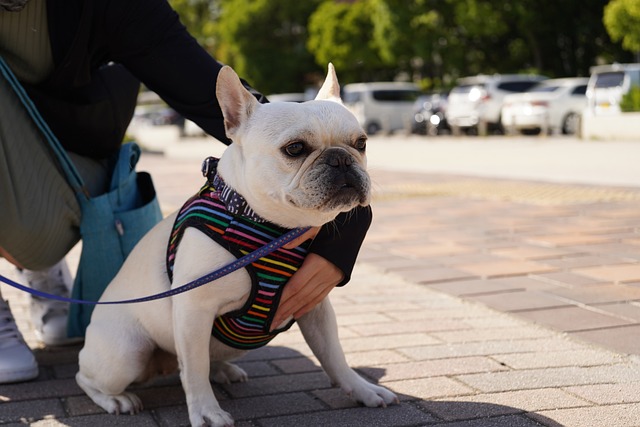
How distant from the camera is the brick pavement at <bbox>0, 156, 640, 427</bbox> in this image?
2.80 metres

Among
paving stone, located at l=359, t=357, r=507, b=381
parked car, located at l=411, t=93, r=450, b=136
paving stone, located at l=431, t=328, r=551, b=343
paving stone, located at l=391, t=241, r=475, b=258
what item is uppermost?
paving stone, located at l=359, t=357, r=507, b=381

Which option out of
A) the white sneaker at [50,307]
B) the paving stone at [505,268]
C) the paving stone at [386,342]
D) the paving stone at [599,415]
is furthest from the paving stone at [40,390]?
the paving stone at [505,268]

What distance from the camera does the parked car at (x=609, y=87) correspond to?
19.7 m

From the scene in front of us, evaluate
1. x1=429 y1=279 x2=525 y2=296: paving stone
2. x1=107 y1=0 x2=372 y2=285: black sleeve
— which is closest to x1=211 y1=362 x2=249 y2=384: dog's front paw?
x1=107 y1=0 x2=372 y2=285: black sleeve

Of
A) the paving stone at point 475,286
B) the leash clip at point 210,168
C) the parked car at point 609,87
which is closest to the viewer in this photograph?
the leash clip at point 210,168

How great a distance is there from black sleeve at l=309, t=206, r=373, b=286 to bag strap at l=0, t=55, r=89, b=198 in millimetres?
1131

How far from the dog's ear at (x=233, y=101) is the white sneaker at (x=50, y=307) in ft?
4.96

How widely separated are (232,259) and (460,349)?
1273 millimetres

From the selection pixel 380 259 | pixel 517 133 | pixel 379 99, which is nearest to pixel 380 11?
pixel 379 99

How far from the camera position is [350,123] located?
2.61 m

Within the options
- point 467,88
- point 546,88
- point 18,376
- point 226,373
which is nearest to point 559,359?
point 226,373

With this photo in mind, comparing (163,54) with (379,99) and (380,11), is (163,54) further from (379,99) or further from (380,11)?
(380,11)

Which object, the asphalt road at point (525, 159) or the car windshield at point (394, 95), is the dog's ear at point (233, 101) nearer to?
the asphalt road at point (525, 159)

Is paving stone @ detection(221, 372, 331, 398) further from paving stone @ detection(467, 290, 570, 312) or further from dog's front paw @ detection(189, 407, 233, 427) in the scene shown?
paving stone @ detection(467, 290, 570, 312)
